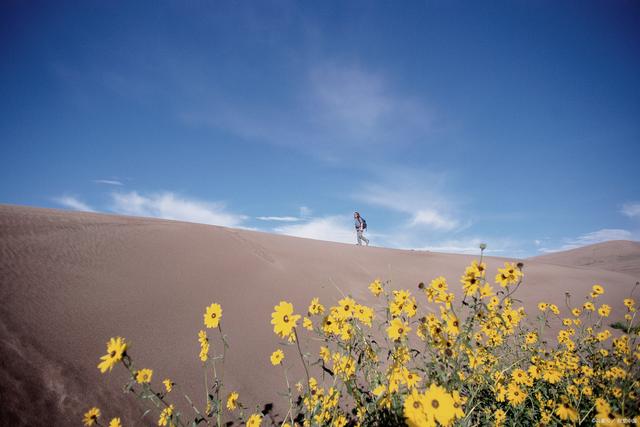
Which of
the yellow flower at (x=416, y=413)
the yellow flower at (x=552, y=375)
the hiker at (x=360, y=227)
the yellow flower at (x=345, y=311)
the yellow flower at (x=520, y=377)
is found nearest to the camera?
the yellow flower at (x=416, y=413)

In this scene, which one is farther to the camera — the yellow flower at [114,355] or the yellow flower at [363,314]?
the yellow flower at [363,314]

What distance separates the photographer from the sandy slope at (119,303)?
8.02 ft

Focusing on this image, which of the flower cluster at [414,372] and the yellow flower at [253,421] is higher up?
the flower cluster at [414,372]

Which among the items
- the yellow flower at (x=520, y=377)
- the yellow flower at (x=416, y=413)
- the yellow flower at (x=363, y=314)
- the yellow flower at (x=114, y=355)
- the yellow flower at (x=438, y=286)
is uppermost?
the yellow flower at (x=438, y=286)

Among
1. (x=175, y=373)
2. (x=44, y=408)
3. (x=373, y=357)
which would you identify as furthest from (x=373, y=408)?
(x=44, y=408)

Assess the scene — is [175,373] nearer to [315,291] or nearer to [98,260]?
[98,260]

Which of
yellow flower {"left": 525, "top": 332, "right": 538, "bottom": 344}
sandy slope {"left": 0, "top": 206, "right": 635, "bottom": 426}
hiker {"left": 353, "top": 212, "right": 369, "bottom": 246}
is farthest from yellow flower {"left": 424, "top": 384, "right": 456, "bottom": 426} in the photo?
hiker {"left": 353, "top": 212, "right": 369, "bottom": 246}

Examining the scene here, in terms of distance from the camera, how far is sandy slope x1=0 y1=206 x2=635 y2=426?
96.3 inches

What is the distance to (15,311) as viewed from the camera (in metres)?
2.93

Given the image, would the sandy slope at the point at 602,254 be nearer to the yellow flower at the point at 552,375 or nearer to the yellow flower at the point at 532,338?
the yellow flower at the point at 532,338

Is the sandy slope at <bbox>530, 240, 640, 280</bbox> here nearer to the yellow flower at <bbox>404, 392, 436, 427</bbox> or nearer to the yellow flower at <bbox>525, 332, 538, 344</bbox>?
the yellow flower at <bbox>525, 332, 538, 344</bbox>

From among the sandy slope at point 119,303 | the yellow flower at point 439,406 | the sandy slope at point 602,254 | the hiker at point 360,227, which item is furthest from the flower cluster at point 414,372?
the sandy slope at point 602,254

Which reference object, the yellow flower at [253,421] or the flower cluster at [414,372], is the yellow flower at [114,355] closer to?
the flower cluster at [414,372]

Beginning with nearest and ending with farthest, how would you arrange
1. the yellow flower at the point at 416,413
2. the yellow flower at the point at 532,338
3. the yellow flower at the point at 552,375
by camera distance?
the yellow flower at the point at 416,413 < the yellow flower at the point at 552,375 < the yellow flower at the point at 532,338
